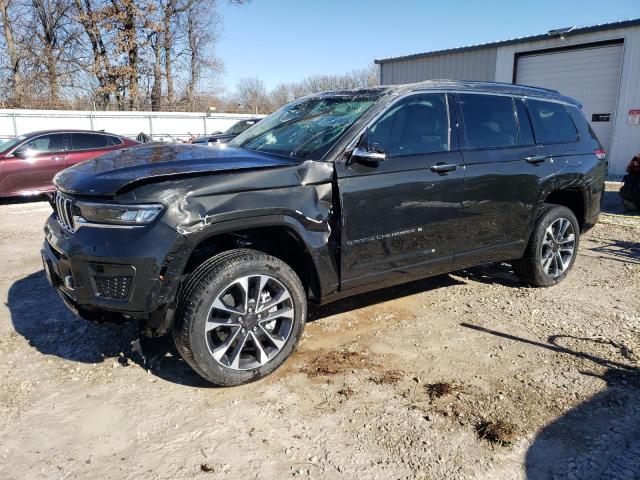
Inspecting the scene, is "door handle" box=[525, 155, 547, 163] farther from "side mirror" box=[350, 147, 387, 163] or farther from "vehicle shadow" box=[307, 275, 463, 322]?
"side mirror" box=[350, 147, 387, 163]

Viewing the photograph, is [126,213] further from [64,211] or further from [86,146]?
[86,146]

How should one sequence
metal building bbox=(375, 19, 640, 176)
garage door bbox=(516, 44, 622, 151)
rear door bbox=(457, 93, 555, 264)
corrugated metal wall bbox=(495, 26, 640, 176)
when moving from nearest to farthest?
rear door bbox=(457, 93, 555, 264) < corrugated metal wall bbox=(495, 26, 640, 176) < metal building bbox=(375, 19, 640, 176) < garage door bbox=(516, 44, 622, 151)

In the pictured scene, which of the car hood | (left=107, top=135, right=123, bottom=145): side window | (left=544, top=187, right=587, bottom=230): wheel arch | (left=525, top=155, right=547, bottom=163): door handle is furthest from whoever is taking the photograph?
(left=107, top=135, right=123, bottom=145): side window

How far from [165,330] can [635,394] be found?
2974mm

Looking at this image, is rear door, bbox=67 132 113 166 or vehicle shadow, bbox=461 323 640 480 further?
rear door, bbox=67 132 113 166

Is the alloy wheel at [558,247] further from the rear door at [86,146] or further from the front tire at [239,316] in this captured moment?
the rear door at [86,146]

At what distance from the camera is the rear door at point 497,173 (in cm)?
433

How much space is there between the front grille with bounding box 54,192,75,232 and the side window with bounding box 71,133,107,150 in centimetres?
872

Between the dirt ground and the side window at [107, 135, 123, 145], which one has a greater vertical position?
the side window at [107, 135, 123, 145]

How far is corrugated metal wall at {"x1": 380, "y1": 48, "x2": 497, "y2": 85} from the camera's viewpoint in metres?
17.4

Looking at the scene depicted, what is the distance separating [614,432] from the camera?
286 centimetres

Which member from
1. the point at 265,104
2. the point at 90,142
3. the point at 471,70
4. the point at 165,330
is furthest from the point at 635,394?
the point at 265,104

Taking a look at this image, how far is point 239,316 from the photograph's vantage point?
3.26 metres

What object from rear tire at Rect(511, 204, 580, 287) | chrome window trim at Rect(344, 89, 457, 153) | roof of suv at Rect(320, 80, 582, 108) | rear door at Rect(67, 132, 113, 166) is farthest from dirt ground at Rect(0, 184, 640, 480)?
rear door at Rect(67, 132, 113, 166)
